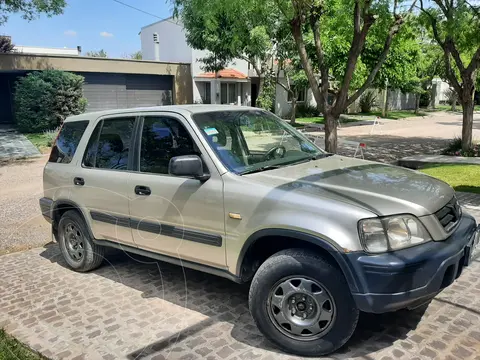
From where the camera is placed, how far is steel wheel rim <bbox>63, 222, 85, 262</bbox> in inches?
193

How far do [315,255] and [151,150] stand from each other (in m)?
1.95

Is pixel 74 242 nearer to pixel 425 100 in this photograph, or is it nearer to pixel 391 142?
pixel 391 142

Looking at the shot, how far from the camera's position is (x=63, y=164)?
494cm

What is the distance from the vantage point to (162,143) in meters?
4.04

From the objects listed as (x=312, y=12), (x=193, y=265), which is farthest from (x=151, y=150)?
(x=312, y=12)

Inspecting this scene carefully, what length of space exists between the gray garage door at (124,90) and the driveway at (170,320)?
20.4 meters

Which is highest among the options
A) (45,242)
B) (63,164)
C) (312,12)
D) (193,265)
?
(312,12)

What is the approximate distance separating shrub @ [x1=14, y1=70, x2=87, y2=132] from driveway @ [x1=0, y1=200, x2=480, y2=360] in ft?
49.2

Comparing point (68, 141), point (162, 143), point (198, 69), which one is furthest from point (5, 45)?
point (162, 143)

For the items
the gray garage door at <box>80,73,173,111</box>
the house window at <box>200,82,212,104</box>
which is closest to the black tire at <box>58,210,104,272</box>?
the gray garage door at <box>80,73,173,111</box>

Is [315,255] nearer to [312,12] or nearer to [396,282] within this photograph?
[396,282]

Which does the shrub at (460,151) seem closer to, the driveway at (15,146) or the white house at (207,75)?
the driveway at (15,146)

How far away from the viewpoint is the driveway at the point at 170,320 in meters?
3.28

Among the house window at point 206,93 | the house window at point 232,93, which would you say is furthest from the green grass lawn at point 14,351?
the house window at point 232,93
